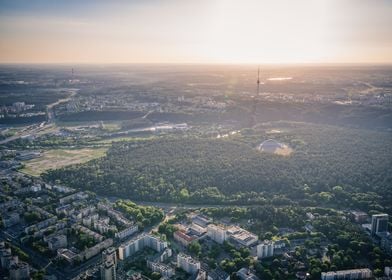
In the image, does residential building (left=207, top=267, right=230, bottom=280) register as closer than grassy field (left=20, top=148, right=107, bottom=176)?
Yes

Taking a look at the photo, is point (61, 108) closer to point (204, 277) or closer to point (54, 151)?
point (54, 151)

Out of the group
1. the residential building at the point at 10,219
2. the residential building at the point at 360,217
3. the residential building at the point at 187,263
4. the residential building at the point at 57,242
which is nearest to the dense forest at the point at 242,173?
the residential building at the point at 360,217

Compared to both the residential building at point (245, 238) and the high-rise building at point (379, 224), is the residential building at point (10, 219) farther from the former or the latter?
the high-rise building at point (379, 224)

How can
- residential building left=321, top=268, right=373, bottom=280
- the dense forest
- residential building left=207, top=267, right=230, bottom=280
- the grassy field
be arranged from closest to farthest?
residential building left=207, top=267, right=230, bottom=280 → residential building left=321, top=268, right=373, bottom=280 → the dense forest → the grassy field

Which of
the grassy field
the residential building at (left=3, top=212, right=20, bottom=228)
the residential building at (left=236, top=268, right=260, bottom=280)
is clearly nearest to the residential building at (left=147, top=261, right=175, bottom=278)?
the residential building at (left=236, top=268, right=260, bottom=280)

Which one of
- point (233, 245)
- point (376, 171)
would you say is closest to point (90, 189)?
point (233, 245)

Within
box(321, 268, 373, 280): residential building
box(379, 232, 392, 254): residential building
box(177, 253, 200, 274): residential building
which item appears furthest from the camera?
box(379, 232, 392, 254): residential building

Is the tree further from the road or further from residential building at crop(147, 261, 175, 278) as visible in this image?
the road
